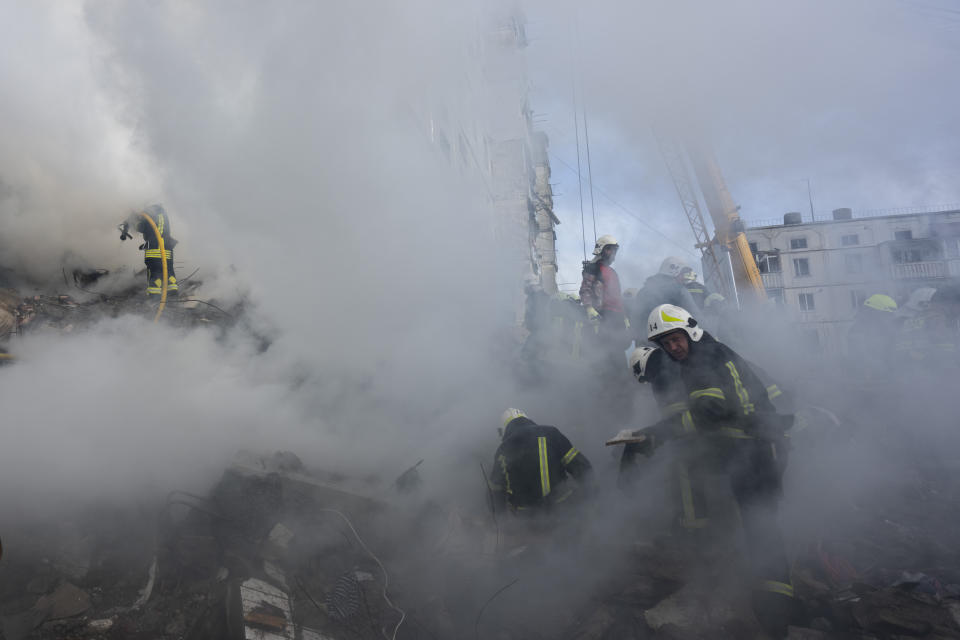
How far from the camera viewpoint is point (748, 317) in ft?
25.9

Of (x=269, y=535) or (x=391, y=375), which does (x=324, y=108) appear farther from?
(x=269, y=535)

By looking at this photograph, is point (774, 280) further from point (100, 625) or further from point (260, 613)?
point (100, 625)

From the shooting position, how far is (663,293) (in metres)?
5.98


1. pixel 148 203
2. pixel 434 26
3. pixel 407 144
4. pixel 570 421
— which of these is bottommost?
pixel 570 421

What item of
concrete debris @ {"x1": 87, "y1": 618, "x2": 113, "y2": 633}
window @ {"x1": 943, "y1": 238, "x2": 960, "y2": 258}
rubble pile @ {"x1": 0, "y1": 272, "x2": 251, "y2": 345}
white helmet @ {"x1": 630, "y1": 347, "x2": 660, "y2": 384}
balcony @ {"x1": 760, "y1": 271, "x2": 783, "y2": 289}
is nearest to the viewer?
concrete debris @ {"x1": 87, "y1": 618, "x2": 113, "y2": 633}

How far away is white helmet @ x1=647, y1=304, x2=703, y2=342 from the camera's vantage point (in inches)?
137

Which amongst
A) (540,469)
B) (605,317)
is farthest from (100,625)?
(605,317)

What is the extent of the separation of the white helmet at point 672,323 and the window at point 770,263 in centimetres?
3059

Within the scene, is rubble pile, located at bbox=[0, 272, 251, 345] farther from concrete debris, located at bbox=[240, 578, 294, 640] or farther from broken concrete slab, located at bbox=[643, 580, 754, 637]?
broken concrete slab, located at bbox=[643, 580, 754, 637]

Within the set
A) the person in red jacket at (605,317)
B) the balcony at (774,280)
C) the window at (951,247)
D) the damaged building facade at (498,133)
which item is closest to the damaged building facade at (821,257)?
the balcony at (774,280)

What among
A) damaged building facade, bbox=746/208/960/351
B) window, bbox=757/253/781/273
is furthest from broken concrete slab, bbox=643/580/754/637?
window, bbox=757/253/781/273

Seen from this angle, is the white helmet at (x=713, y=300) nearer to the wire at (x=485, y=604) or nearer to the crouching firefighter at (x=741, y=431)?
the crouching firefighter at (x=741, y=431)

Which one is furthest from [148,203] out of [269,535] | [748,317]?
[748,317]

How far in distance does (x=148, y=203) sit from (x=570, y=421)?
4536 mm
